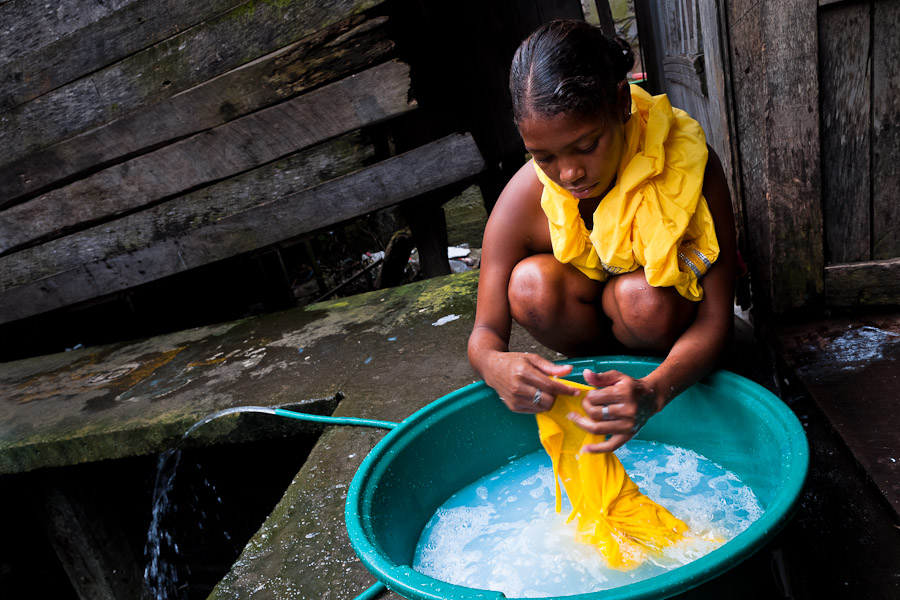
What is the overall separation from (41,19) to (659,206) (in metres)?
2.97

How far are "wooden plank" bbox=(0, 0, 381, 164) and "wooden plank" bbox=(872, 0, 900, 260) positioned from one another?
6.02ft

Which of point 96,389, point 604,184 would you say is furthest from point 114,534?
point 604,184

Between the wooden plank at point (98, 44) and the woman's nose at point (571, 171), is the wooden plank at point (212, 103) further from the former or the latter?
the woman's nose at point (571, 171)

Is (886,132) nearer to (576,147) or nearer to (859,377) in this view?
(859,377)

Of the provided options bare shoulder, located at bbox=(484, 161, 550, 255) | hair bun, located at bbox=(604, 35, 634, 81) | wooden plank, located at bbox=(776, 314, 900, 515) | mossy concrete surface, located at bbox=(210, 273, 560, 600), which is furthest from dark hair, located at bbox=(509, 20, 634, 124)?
mossy concrete surface, located at bbox=(210, 273, 560, 600)

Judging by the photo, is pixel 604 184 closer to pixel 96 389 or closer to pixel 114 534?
pixel 96 389

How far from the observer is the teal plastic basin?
1.02 m

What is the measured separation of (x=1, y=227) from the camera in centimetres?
351

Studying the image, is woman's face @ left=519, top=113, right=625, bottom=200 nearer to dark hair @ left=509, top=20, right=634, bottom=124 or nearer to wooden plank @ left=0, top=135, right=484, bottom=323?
dark hair @ left=509, top=20, right=634, bottom=124

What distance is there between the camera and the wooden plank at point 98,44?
2.94m

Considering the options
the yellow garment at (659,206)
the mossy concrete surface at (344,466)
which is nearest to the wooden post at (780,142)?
the yellow garment at (659,206)

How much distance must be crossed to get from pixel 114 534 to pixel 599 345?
267cm

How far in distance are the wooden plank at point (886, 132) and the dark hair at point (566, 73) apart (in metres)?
0.70

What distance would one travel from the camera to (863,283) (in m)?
1.85
